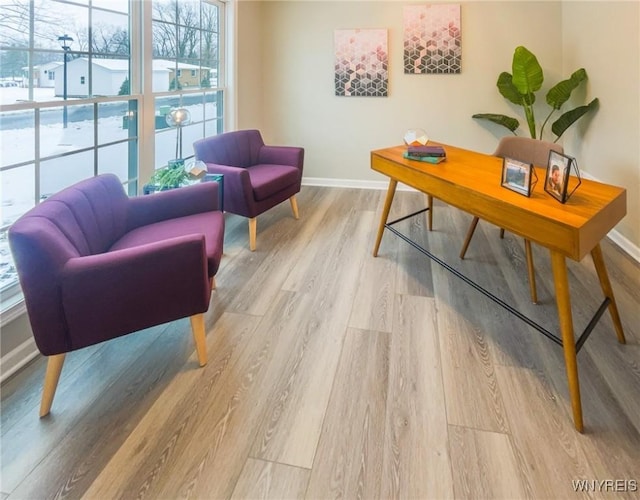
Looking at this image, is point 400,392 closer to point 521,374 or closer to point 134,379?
point 521,374

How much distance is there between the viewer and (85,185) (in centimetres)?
210

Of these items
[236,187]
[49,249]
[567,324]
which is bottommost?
[567,324]

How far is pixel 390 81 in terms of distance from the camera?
5195mm

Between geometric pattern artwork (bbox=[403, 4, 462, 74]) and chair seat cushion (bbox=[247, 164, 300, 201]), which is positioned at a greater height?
geometric pattern artwork (bbox=[403, 4, 462, 74])

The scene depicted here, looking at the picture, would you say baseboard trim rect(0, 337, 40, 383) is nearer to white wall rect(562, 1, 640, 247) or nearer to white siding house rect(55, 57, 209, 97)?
white siding house rect(55, 57, 209, 97)

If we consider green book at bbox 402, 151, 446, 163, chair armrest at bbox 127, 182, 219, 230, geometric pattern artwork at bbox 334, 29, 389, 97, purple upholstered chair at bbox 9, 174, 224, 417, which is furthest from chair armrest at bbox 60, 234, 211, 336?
geometric pattern artwork at bbox 334, 29, 389, 97

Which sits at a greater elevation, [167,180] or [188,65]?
[188,65]

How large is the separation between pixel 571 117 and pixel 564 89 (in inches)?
12.2

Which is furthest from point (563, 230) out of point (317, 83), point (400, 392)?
point (317, 83)

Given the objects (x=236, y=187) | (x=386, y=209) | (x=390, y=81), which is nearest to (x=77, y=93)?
(x=236, y=187)

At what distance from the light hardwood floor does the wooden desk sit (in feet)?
0.81

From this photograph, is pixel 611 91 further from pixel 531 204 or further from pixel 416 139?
pixel 531 204

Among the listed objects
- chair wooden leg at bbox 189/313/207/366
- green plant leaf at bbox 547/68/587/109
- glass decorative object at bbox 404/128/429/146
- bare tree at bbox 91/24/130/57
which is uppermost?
green plant leaf at bbox 547/68/587/109

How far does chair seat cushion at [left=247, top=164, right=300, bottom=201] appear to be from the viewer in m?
3.51
